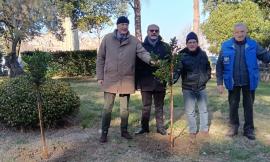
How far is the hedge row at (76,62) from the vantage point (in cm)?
1961

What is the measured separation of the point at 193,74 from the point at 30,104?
2.87 meters

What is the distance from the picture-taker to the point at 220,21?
23.3 meters

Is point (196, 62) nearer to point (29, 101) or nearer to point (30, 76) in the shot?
point (30, 76)

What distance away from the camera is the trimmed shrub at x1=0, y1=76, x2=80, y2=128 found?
7219mm

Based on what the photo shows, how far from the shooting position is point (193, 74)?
633 cm

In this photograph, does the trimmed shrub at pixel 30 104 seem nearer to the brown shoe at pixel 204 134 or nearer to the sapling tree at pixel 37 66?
the sapling tree at pixel 37 66

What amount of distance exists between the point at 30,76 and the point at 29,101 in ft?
4.87

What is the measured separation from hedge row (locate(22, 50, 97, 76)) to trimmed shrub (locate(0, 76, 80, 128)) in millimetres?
11923

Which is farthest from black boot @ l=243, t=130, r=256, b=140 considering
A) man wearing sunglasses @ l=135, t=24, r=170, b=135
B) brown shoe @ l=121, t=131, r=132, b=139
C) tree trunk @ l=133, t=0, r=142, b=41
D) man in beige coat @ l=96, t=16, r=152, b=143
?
tree trunk @ l=133, t=0, r=142, b=41

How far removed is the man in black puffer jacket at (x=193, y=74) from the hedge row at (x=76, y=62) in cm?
1349

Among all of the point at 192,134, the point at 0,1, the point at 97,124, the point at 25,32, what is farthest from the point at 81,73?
the point at 192,134

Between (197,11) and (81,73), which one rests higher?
(197,11)

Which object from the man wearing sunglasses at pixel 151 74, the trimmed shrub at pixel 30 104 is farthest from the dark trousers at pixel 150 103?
the trimmed shrub at pixel 30 104

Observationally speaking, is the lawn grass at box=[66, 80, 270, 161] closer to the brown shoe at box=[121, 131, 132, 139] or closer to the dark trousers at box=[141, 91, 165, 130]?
the dark trousers at box=[141, 91, 165, 130]
